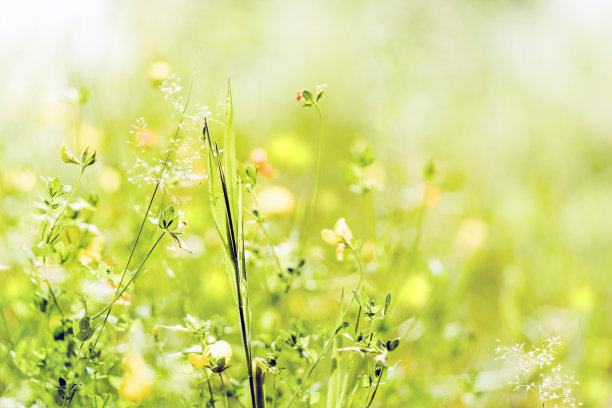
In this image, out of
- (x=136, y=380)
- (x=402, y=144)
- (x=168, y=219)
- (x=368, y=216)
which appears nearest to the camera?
(x=168, y=219)

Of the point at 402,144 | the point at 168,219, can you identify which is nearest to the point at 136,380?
the point at 168,219

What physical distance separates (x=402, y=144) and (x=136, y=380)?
1.23m

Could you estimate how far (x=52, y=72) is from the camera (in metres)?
1.58

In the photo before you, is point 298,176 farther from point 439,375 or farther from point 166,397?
point 166,397

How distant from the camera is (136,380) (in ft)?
2.72

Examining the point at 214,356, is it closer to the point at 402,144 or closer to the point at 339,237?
the point at 339,237

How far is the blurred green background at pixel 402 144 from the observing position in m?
1.14

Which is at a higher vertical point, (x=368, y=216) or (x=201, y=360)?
(x=368, y=216)

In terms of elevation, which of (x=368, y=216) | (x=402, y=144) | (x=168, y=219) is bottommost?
(x=168, y=219)

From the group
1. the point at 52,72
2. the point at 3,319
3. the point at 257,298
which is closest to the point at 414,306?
the point at 257,298

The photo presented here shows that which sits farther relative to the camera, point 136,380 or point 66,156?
point 136,380

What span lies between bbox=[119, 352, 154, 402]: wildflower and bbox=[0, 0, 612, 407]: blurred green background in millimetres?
87

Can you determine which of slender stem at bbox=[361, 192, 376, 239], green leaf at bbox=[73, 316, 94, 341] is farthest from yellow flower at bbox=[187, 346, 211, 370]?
slender stem at bbox=[361, 192, 376, 239]

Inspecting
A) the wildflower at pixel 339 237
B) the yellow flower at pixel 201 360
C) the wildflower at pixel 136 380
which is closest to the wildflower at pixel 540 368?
the wildflower at pixel 339 237
